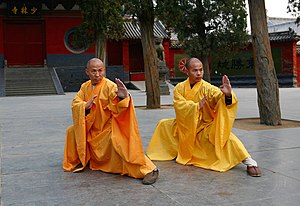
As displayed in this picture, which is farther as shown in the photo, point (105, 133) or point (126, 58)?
point (126, 58)

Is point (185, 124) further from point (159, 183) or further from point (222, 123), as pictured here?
point (159, 183)

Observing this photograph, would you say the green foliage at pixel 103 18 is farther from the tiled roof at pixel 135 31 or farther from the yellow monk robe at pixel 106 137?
the yellow monk robe at pixel 106 137

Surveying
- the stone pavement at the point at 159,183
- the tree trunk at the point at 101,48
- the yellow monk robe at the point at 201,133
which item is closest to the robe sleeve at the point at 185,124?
the yellow monk robe at the point at 201,133

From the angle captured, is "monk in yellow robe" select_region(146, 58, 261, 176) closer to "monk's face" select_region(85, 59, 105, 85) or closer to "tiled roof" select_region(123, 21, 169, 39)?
"monk's face" select_region(85, 59, 105, 85)

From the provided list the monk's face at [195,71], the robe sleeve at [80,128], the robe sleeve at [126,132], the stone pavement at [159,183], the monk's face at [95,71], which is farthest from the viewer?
the monk's face at [195,71]

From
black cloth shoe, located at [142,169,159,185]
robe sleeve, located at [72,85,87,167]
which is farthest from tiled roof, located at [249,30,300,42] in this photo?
black cloth shoe, located at [142,169,159,185]

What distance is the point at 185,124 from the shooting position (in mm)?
4453

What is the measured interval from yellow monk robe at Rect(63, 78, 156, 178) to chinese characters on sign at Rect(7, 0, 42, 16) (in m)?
21.6

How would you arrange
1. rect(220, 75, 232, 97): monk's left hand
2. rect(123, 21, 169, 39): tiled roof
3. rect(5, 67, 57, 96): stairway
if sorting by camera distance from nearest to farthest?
rect(220, 75, 232, 97): monk's left hand → rect(5, 67, 57, 96): stairway → rect(123, 21, 169, 39): tiled roof

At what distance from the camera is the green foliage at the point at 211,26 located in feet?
71.5

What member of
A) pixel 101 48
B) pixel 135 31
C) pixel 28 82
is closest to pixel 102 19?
pixel 101 48

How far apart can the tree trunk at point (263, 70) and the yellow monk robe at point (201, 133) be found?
351 centimetres

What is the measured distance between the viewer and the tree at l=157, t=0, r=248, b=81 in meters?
21.8

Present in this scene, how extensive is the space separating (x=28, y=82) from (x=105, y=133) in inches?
758
